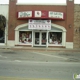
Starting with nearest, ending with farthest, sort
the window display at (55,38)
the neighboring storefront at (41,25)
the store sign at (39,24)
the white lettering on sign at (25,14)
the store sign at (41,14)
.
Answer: the store sign at (41,14), the white lettering on sign at (25,14), the neighboring storefront at (41,25), the store sign at (39,24), the window display at (55,38)

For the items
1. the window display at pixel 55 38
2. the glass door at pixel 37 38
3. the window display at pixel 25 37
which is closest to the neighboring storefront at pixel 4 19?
the window display at pixel 25 37

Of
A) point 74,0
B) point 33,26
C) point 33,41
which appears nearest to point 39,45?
point 33,41

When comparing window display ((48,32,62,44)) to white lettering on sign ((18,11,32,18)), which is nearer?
white lettering on sign ((18,11,32,18))

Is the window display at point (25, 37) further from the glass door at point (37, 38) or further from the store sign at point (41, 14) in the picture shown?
the store sign at point (41, 14)

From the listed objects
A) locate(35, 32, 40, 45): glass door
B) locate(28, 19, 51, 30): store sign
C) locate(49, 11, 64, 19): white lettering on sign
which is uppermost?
locate(49, 11, 64, 19): white lettering on sign

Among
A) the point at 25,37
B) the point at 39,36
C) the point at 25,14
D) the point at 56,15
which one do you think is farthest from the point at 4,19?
the point at 56,15

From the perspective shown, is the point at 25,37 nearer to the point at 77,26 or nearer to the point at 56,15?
the point at 56,15

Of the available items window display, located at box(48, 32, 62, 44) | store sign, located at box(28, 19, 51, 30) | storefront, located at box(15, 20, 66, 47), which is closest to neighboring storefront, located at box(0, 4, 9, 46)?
storefront, located at box(15, 20, 66, 47)

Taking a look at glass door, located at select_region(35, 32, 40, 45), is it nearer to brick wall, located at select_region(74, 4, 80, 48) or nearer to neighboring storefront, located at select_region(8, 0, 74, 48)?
neighboring storefront, located at select_region(8, 0, 74, 48)

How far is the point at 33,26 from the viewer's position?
2708 centimetres

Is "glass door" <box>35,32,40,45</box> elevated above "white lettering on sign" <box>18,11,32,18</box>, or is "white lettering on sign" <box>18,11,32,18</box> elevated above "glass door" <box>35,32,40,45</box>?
"white lettering on sign" <box>18,11,32,18</box>

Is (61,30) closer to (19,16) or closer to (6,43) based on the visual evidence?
(19,16)

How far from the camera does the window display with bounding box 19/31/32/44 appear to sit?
93.8ft

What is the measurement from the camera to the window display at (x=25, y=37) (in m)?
28.6
